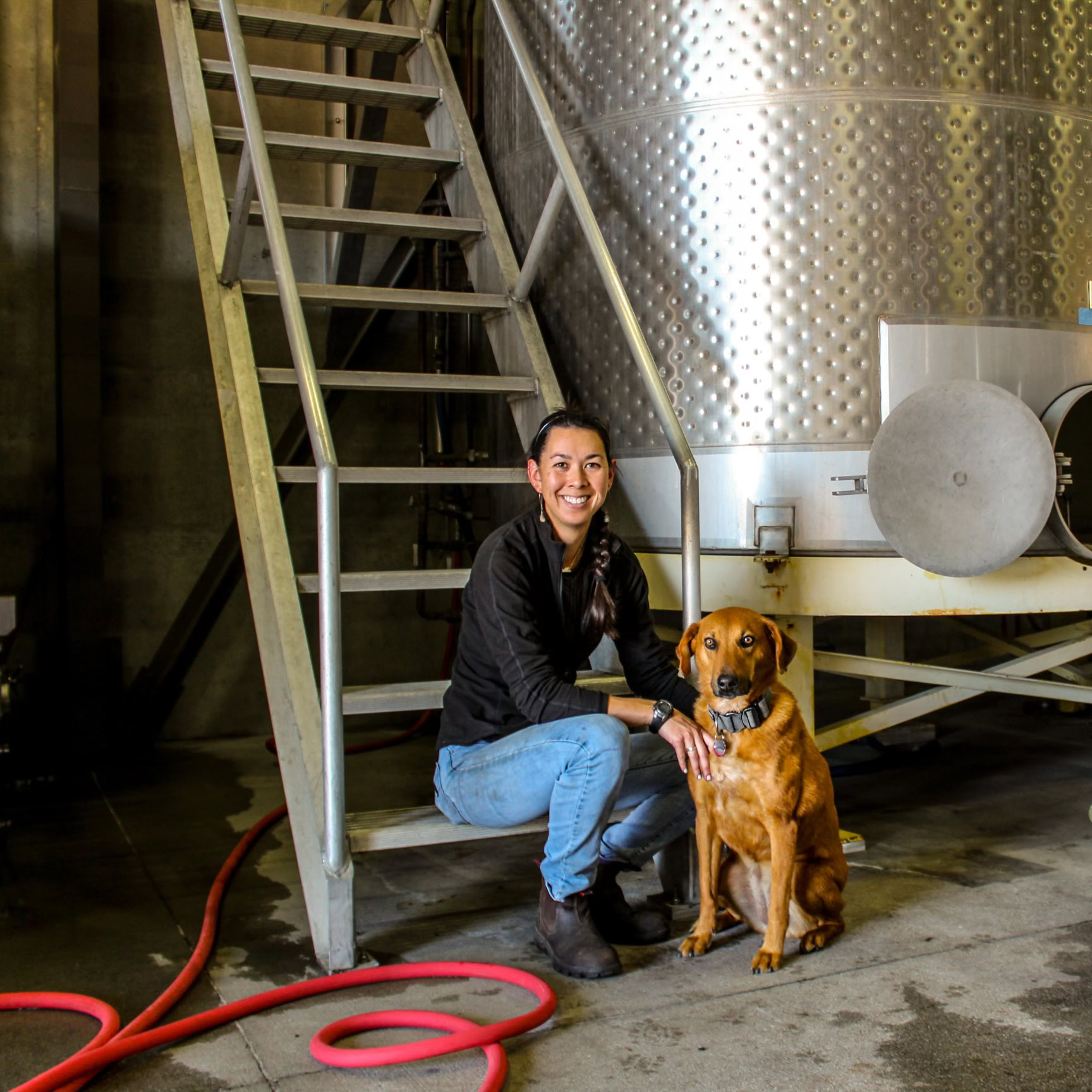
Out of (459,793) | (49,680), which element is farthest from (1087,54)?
(49,680)

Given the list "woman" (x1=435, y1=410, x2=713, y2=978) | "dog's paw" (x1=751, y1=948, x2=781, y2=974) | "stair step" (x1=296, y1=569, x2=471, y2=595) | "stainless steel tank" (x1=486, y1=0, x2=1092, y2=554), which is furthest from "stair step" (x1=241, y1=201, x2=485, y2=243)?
"dog's paw" (x1=751, y1=948, x2=781, y2=974)

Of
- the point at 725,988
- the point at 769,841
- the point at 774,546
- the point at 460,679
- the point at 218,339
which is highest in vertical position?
the point at 218,339

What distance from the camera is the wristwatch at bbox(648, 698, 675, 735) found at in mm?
2695

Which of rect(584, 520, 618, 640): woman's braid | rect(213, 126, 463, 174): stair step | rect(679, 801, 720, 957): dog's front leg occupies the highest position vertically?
rect(213, 126, 463, 174): stair step

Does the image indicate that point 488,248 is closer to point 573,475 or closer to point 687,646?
point 573,475

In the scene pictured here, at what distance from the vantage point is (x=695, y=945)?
→ 2.77 meters

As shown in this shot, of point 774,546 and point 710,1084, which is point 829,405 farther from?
point 710,1084

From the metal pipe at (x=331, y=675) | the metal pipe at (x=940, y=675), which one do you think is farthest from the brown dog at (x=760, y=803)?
the metal pipe at (x=940, y=675)

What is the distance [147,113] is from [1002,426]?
424 cm

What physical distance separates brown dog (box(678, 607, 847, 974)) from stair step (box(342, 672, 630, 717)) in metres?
0.45

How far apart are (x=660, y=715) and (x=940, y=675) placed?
1.42 metres

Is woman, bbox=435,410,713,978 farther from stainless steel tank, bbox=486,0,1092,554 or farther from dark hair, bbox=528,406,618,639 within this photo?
stainless steel tank, bbox=486,0,1092,554

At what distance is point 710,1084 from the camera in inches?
84.2

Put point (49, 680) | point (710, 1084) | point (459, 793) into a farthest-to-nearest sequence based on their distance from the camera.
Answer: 1. point (49, 680)
2. point (459, 793)
3. point (710, 1084)
